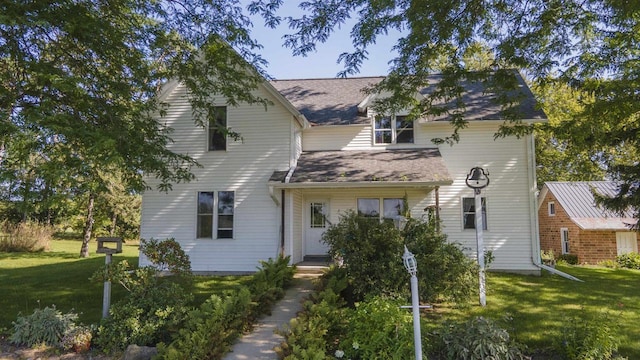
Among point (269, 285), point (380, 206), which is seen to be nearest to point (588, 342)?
point (269, 285)

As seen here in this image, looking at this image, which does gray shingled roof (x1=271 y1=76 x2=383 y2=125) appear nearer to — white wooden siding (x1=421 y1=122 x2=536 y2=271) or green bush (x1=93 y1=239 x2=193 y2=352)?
white wooden siding (x1=421 y1=122 x2=536 y2=271)

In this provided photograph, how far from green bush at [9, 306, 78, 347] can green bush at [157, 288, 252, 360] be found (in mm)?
1836

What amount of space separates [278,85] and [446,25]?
10920 mm

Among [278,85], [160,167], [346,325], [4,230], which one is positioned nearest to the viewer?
[346,325]

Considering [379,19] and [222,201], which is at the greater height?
[379,19]

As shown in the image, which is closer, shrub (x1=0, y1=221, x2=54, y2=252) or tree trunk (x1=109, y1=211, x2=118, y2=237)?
shrub (x1=0, y1=221, x2=54, y2=252)

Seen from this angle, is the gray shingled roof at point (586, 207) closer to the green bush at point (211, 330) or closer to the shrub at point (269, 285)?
the shrub at point (269, 285)

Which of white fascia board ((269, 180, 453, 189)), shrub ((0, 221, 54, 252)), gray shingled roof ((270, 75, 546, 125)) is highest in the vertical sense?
gray shingled roof ((270, 75, 546, 125))

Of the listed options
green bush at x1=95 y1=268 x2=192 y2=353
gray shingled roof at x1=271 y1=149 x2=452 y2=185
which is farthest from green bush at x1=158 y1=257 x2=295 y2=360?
gray shingled roof at x1=271 y1=149 x2=452 y2=185

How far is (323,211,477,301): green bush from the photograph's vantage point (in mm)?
7312

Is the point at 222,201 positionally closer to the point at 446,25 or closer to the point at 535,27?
the point at 446,25

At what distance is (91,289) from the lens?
398 inches

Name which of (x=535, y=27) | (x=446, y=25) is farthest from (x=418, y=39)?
(x=535, y=27)

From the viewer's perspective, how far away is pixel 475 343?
201 inches
